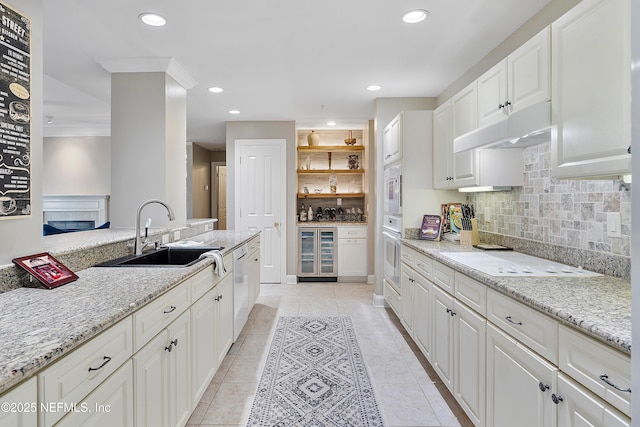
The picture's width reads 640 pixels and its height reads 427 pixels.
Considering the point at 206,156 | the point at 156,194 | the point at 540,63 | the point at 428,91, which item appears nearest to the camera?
the point at 540,63

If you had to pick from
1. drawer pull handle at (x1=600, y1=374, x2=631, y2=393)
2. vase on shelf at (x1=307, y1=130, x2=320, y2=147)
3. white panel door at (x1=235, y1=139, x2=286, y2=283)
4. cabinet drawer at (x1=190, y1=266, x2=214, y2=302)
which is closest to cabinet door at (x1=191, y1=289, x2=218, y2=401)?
cabinet drawer at (x1=190, y1=266, x2=214, y2=302)

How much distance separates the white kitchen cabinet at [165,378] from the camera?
1.30 metres

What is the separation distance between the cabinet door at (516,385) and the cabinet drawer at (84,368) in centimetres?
→ 142

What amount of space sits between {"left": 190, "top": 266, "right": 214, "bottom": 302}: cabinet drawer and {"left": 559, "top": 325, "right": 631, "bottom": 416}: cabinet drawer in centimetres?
162

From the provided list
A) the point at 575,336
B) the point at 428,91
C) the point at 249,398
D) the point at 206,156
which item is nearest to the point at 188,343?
the point at 249,398

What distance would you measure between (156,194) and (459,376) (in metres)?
2.75

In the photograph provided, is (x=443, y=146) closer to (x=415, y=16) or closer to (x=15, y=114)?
(x=415, y=16)

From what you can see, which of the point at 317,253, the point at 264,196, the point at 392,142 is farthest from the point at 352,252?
the point at 392,142

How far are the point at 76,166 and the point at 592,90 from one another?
7.22 m

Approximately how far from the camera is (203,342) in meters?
2.03

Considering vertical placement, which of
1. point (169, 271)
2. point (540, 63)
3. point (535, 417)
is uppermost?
point (540, 63)

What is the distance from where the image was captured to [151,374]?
4.49 ft

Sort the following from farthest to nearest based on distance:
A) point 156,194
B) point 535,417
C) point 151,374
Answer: point 156,194, point 151,374, point 535,417

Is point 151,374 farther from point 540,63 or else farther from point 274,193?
point 274,193
